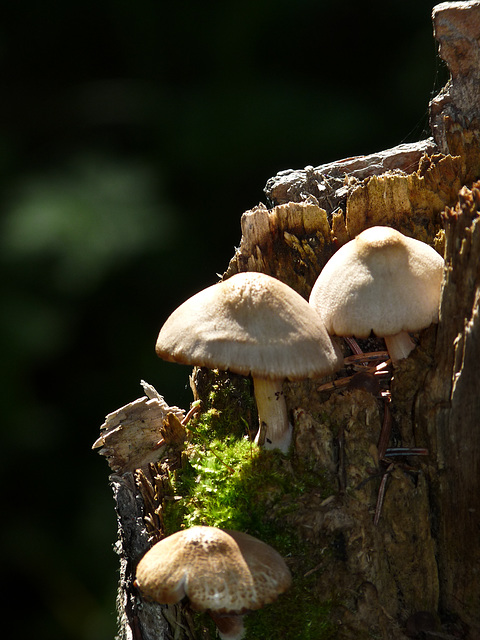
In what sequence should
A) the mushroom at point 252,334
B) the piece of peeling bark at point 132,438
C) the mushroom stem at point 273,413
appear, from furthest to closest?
the piece of peeling bark at point 132,438 < the mushroom stem at point 273,413 < the mushroom at point 252,334

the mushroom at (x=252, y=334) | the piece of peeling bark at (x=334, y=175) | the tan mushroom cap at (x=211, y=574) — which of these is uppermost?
the piece of peeling bark at (x=334, y=175)

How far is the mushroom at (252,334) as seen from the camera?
98.5 inches

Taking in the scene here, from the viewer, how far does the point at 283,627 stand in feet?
8.95

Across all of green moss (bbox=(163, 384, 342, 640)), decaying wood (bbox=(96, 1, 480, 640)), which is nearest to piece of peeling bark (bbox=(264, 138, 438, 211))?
decaying wood (bbox=(96, 1, 480, 640))

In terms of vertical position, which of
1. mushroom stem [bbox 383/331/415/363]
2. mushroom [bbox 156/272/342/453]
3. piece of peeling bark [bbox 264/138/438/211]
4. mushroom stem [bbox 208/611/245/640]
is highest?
piece of peeling bark [bbox 264/138/438/211]

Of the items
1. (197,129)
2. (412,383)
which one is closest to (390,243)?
(412,383)

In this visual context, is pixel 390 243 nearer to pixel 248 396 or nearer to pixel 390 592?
pixel 248 396

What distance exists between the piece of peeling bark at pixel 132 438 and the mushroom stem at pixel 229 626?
2.95 ft

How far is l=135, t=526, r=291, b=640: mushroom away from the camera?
2268 mm

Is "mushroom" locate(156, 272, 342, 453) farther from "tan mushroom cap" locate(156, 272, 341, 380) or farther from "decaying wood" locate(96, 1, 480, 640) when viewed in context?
"decaying wood" locate(96, 1, 480, 640)

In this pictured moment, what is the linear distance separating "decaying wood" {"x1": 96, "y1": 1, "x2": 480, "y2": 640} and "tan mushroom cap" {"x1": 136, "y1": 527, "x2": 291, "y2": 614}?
491 mm

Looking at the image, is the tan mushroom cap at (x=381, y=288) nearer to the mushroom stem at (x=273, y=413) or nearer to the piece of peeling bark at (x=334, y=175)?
the mushroom stem at (x=273, y=413)

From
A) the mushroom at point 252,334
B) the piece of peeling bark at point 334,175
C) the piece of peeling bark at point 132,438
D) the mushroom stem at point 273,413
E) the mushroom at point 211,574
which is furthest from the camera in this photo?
the piece of peeling bark at point 334,175

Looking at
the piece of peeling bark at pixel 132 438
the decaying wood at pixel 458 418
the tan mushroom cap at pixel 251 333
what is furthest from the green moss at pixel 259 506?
the tan mushroom cap at pixel 251 333
